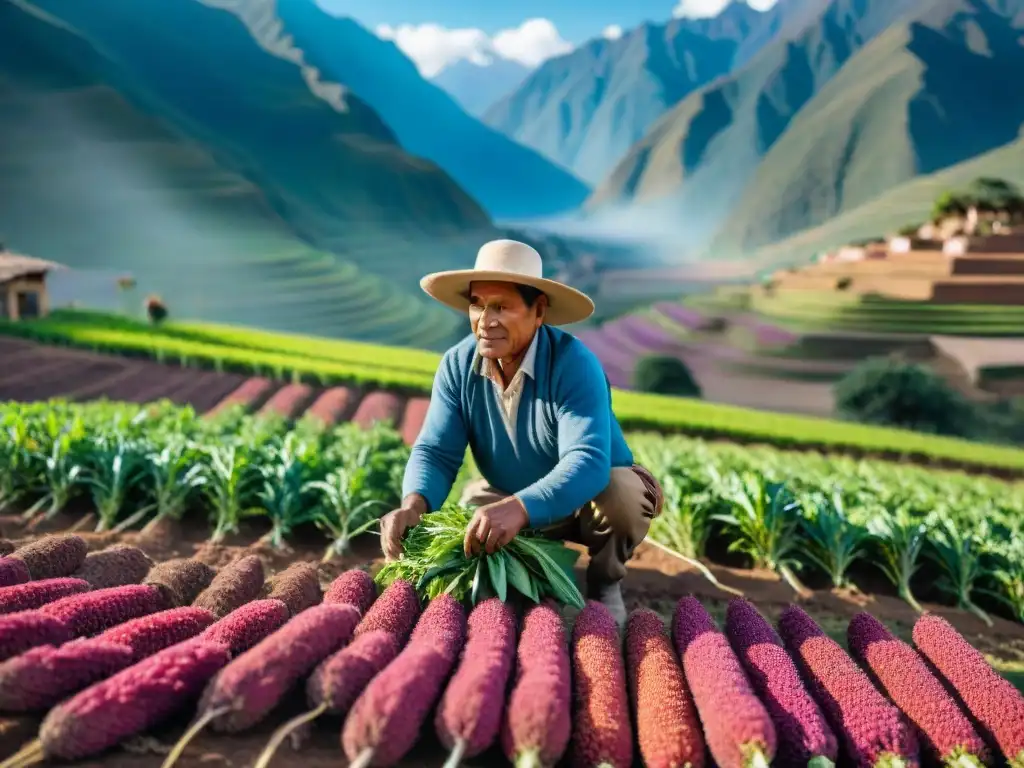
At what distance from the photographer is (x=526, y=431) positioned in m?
3.27

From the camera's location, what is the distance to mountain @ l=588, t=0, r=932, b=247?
7081 cm

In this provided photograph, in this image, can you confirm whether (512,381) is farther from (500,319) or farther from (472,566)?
(472,566)

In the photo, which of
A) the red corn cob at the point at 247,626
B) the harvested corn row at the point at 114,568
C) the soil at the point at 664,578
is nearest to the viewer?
the red corn cob at the point at 247,626

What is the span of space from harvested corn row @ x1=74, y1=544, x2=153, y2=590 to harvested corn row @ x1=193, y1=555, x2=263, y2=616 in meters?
0.37

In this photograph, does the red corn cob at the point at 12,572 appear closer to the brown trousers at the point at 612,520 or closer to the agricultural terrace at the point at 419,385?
the brown trousers at the point at 612,520

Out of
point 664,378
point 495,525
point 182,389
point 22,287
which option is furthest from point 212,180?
point 495,525

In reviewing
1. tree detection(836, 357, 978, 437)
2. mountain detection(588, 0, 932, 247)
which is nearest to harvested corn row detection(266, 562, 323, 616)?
tree detection(836, 357, 978, 437)

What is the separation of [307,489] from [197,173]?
142 ft

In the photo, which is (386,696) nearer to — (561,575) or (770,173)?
(561,575)

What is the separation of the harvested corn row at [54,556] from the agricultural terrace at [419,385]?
7295 mm

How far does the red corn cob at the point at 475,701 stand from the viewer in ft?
6.50

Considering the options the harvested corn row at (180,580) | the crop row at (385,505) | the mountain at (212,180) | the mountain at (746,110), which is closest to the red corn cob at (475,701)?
the harvested corn row at (180,580)

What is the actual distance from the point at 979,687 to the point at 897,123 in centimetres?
6875

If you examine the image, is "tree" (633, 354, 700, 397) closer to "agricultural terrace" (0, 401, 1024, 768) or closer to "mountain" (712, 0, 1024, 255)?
"agricultural terrace" (0, 401, 1024, 768)
